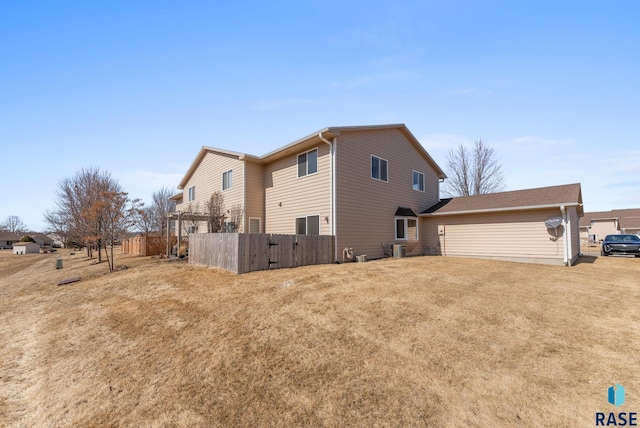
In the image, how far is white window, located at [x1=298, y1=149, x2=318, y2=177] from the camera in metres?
14.2

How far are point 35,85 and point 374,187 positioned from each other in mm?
14214

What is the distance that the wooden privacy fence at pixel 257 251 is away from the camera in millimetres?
10391

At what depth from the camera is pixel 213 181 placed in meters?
19.7

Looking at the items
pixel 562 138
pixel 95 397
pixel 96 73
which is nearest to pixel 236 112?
pixel 96 73

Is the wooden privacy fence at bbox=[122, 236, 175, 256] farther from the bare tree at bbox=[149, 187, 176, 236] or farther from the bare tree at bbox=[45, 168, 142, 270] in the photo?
the bare tree at bbox=[149, 187, 176, 236]

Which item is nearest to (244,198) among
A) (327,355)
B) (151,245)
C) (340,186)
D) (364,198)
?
(340,186)

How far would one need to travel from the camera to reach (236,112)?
1237 centimetres

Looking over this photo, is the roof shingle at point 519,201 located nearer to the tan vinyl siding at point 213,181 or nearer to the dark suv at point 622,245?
the dark suv at point 622,245

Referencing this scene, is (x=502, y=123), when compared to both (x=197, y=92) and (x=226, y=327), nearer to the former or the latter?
(x=197, y=92)

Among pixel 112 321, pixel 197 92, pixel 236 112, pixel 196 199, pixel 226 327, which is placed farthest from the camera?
pixel 196 199

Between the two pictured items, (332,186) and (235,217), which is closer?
(332,186)

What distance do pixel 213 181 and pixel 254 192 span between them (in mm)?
4535

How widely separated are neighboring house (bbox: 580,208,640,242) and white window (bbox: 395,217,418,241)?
123 feet

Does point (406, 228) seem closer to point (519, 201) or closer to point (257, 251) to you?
point (519, 201)
